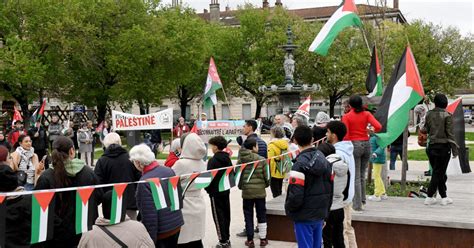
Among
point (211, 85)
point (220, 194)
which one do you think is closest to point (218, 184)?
point (220, 194)

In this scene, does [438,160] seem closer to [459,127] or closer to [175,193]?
[459,127]

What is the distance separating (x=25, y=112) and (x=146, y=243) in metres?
33.0

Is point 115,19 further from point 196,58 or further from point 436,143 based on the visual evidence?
point 436,143

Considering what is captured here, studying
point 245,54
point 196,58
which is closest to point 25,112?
point 196,58

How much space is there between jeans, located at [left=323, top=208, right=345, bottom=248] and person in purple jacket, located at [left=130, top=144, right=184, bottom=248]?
185 centimetres

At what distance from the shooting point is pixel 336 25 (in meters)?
10.6

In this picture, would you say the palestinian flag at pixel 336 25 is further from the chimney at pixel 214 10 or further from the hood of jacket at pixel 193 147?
the chimney at pixel 214 10

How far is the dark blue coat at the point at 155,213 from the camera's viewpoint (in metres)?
4.73

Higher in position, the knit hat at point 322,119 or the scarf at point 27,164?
the knit hat at point 322,119

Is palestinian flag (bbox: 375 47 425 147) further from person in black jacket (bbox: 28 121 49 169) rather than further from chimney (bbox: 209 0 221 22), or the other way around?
chimney (bbox: 209 0 221 22)

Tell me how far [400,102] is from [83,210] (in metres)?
5.47

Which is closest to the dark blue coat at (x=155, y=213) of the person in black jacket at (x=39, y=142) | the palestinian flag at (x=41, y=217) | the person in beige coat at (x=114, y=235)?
the palestinian flag at (x=41, y=217)

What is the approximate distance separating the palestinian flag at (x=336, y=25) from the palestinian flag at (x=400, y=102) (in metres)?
2.47

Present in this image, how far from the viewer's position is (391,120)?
8.06 meters
